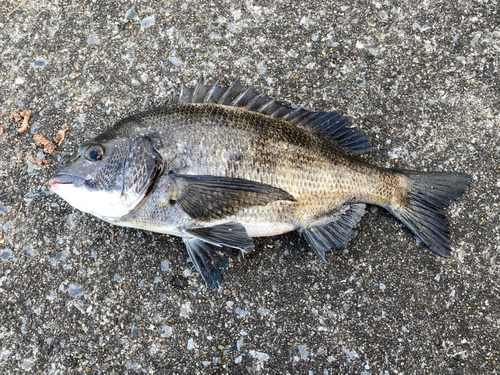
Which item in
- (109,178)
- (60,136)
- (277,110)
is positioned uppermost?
(277,110)

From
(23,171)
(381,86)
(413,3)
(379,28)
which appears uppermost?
(413,3)

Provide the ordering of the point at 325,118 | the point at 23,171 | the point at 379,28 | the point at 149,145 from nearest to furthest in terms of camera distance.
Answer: the point at 149,145 → the point at 325,118 → the point at 23,171 → the point at 379,28

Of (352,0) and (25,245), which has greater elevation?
(352,0)

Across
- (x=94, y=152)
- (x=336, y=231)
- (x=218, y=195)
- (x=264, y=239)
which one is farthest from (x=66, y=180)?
(x=336, y=231)

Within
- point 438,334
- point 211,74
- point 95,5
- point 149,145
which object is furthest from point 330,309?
point 95,5

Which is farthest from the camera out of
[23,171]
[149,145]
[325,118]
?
[23,171]

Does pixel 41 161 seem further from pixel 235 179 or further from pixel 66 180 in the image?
pixel 235 179

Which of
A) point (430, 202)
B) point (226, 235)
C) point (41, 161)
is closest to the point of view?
point (226, 235)

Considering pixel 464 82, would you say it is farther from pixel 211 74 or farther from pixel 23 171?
pixel 23 171
